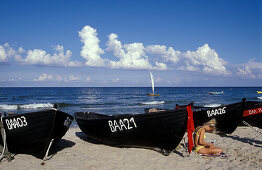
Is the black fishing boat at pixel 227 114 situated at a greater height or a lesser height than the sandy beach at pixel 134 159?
greater

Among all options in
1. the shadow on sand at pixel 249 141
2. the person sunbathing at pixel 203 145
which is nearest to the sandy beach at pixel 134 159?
the shadow on sand at pixel 249 141

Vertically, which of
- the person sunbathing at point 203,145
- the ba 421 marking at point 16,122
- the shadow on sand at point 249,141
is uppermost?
the ba 421 marking at point 16,122

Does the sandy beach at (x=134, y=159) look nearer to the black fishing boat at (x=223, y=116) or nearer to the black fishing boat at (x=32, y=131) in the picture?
the black fishing boat at (x=32, y=131)

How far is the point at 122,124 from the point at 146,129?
770mm

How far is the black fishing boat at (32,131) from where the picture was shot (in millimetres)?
6039

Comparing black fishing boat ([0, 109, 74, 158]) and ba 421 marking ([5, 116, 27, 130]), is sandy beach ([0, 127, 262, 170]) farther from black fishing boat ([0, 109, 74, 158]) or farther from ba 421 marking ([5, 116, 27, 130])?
ba 421 marking ([5, 116, 27, 130])

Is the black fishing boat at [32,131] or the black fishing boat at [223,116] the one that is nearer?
the black fishing boat at [32,131]

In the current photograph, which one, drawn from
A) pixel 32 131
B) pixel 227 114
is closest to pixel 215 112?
pixel 227 114

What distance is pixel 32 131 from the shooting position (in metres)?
6.11

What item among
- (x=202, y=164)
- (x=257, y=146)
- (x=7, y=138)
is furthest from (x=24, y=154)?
(x=257, y=146)

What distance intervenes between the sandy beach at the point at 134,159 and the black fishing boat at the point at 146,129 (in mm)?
323

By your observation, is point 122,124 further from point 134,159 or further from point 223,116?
point 223,116

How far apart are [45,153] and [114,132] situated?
2.10m

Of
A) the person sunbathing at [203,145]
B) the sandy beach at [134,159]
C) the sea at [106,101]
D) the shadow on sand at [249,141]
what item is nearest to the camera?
the sandy beach at [134,159]
